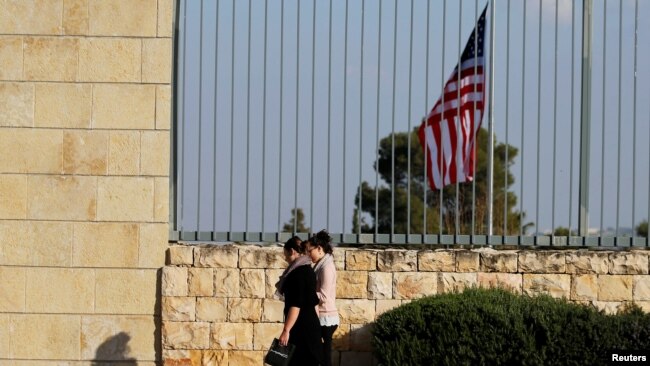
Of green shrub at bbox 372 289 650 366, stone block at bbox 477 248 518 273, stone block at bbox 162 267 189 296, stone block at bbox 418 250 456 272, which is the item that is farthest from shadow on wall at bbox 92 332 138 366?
stone block at bbox 477 248 518 273

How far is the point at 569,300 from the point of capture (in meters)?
10.9

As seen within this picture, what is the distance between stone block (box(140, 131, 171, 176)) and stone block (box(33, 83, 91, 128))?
21.7 inches

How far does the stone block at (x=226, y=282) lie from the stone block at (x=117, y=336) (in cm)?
64

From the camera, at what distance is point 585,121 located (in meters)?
11.0

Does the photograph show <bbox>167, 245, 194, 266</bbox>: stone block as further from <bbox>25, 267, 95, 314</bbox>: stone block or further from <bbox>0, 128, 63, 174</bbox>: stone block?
<bbox>0, 128, 63, 174</bbox>: stone block

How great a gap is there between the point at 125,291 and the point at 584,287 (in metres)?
3.96

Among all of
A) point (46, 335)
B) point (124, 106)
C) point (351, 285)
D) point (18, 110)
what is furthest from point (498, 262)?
point (18, 110)

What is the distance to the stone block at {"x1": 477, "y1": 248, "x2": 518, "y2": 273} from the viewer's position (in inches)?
427

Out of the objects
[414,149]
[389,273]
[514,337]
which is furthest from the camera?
[414,149]

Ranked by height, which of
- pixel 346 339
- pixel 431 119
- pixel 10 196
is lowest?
pixel 346 339

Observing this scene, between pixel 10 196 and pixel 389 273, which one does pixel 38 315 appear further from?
pixel 389 273

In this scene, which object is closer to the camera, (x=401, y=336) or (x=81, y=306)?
(x=401, y=336)

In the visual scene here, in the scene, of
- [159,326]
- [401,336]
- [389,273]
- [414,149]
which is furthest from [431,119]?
[414,149]

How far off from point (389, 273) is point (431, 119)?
146 cm
